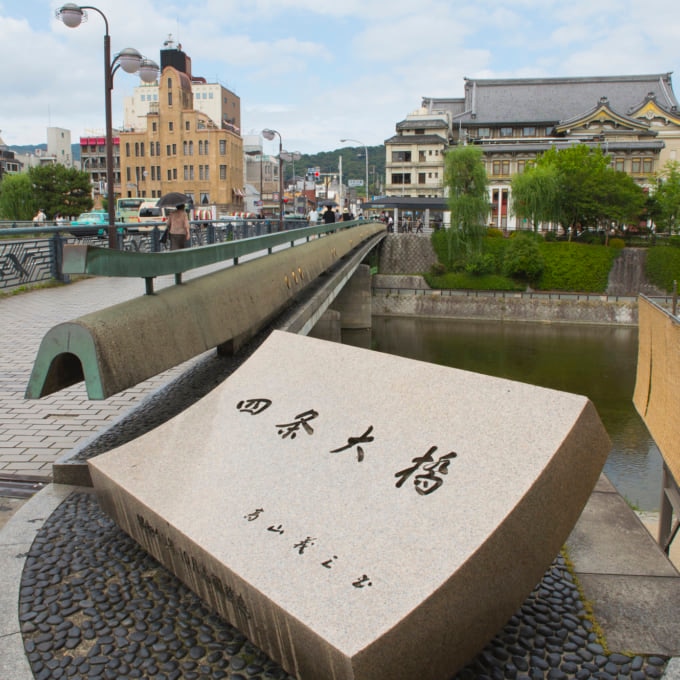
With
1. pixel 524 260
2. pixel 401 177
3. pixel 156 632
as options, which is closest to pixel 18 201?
pixel 401 177

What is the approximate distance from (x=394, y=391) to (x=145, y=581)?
1.63 meters

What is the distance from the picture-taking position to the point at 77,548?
3.91 metres

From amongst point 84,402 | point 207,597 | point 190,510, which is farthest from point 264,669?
point 84,402

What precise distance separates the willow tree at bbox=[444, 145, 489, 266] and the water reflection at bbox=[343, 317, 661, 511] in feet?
21.9

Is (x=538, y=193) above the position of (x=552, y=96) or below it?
below

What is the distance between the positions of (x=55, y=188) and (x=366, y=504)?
5625 centimetres

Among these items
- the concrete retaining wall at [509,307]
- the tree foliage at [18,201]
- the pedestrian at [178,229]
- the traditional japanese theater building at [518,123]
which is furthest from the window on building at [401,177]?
the pedestrian at [178,229]

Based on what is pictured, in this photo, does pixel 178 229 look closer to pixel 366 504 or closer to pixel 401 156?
pixel 366 504

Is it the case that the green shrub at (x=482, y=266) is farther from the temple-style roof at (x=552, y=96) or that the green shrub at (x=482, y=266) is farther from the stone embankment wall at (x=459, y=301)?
the temple-style roof at (x=552, y=96)

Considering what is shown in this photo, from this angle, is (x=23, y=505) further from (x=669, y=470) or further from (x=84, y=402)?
(x=669, y=470)

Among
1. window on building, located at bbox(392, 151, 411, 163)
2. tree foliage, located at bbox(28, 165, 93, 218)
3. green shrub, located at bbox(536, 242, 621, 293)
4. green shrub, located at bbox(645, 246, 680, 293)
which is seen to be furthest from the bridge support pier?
window on building, located at bbox(392, 151, 411, 163)

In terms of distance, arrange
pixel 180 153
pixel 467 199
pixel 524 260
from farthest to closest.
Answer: pixel 180 153
pixel 467 199
pixel 524 260

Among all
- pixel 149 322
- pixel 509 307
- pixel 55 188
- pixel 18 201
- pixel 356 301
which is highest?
pixel 55 188

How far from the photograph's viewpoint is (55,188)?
2116 inches
